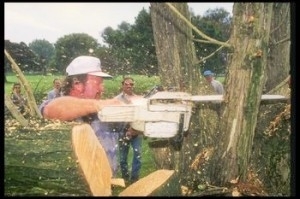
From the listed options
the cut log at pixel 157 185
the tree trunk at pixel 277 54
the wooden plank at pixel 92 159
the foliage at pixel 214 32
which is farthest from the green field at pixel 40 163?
the tree trunk at pixel 277 54

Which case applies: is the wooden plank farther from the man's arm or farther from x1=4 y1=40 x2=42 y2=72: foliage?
x1=4 y1=40 x2=42 y2=72: foliage

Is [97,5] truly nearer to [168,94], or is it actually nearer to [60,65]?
[60,65]

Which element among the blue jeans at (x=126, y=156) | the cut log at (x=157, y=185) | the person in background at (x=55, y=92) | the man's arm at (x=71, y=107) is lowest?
the cut log at (x=157, y=185)

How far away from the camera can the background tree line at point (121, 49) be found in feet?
10.6

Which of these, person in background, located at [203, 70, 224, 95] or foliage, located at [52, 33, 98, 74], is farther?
person in background, located at [203, 70, 224, 95]

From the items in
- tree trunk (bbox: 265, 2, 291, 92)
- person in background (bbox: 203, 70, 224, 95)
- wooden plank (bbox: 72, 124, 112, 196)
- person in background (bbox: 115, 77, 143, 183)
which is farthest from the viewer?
tree trunk (bbox: 265, 2, 291, 92)

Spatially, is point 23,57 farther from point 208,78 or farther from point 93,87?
point 208,78

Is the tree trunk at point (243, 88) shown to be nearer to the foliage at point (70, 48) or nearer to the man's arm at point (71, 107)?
the man's arm at point (71, 107)

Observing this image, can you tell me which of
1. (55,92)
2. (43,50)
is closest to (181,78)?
(55,92)

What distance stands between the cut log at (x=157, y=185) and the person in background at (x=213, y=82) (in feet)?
2.63

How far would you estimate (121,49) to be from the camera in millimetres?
3404

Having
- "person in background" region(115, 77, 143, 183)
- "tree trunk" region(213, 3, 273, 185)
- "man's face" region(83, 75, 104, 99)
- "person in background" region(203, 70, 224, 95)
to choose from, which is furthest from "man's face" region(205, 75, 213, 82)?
"man's face" region(83, 75, 104, 99)

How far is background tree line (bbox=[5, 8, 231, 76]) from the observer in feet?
10.6

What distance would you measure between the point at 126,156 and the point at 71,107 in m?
0.63
